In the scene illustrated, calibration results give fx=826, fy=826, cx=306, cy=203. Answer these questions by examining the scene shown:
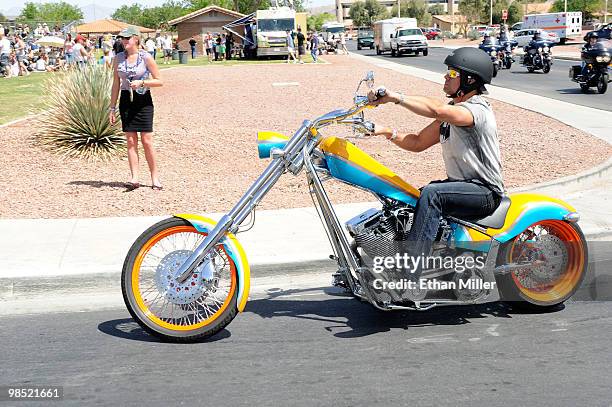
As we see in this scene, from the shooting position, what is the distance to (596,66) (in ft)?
73.4

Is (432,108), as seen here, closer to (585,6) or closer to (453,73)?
(453,73)

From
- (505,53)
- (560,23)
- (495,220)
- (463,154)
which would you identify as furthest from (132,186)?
(560,23)

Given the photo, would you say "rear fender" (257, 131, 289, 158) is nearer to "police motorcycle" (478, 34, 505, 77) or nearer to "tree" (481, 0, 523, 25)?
"police motorcycle" (478, 34, 505, 77)

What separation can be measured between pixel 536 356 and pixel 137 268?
8.24 feet

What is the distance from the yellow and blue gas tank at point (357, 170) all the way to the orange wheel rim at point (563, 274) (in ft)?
3.62

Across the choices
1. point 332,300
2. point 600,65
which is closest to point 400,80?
point 600,65

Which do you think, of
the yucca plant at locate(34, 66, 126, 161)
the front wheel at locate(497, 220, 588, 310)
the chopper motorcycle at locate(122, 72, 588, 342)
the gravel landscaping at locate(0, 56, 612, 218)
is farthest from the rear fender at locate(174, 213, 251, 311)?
the yucca plant at locate(34, 66, 126, 161)

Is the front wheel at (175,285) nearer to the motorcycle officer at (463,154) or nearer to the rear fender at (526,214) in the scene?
the motorcycle officer at (463,154)

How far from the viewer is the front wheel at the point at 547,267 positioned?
18.3 ft

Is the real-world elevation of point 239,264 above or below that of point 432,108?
below

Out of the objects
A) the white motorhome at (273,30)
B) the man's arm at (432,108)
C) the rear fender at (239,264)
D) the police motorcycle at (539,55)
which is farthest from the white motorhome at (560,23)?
the rear fender at (239,264)

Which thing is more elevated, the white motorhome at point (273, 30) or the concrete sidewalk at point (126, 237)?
the white motorhome at point (273, 30)

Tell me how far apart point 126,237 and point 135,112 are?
7.11 feet

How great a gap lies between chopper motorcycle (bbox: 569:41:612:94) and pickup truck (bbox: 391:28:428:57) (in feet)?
107
